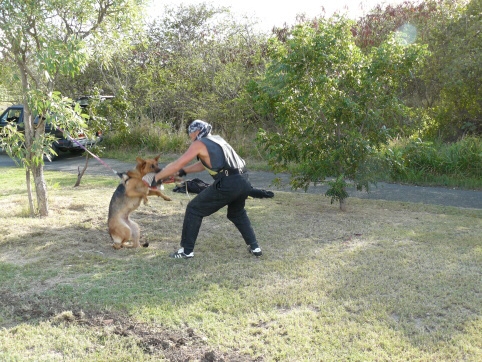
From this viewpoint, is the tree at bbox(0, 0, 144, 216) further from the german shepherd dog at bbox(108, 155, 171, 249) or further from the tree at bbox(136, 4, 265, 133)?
the tree at bbox(136, 4, 265, 133)

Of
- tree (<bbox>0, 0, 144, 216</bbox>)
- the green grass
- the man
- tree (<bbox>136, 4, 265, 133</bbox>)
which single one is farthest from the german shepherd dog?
tree (<bbox>136, 4, 265, 133</bbox>)

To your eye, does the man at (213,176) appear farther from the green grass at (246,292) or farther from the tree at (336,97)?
the tree at (336,97)

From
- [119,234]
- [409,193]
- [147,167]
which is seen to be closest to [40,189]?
[119,234]

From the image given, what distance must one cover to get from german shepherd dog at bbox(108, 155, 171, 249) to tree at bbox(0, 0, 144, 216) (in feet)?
4.01

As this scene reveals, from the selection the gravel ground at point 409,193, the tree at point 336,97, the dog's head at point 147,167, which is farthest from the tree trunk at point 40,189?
the gravel ground at point 409,193

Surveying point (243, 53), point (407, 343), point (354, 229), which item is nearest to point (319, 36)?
point (354, 229)

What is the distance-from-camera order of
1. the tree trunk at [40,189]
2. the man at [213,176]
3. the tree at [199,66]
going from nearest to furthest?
the man at [213,176]
the tree trunk at [40,189]
the tree at [199,66]

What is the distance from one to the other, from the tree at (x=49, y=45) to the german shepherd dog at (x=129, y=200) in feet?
4.01

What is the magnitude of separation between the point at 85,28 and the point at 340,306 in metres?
5.71

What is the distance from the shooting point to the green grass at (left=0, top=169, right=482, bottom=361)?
3.71 m

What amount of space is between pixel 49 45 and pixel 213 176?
3048mm

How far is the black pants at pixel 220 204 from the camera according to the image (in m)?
5.47

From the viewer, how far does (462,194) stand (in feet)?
34.5

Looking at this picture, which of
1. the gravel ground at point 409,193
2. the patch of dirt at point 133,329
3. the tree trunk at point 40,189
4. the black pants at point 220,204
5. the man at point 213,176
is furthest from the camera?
the gravel ground at point 409,193
